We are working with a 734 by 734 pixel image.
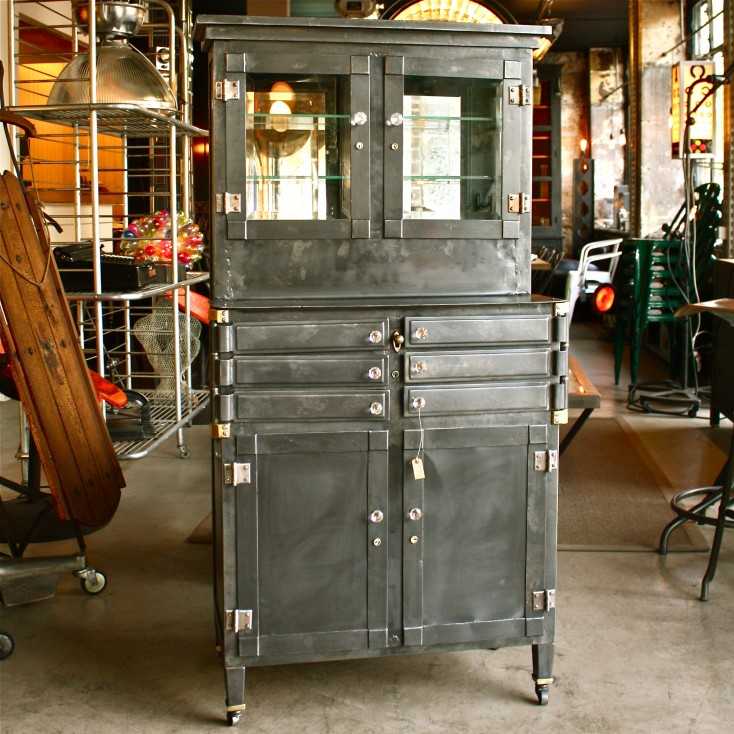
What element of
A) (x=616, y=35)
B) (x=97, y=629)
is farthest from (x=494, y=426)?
(x=616, y=35)

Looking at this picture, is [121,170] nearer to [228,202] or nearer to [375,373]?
[228,202]

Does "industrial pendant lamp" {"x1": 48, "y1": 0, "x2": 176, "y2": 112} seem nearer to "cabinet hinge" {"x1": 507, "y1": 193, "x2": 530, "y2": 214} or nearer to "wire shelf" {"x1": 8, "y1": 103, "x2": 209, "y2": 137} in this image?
"wire shelf" {"x1": 8, "y1": 103, "x2": 209, "y2": 137}

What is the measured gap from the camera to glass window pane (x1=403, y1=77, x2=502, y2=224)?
8.87ft

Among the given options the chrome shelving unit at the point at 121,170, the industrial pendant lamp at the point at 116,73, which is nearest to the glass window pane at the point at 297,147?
the chrome shelving unit at the point at 121,170

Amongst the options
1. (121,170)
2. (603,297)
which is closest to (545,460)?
(121,170)

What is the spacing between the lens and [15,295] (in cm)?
318

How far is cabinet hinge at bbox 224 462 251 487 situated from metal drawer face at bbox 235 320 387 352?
29cm

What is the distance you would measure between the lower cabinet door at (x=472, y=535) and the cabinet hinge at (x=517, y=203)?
0.59 metres

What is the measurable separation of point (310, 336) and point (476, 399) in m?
0.45

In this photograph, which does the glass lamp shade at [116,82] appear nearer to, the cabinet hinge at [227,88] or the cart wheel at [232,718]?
the cabinet hinge at [227,88]

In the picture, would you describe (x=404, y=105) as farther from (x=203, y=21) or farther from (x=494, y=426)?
(x=494, y=426)

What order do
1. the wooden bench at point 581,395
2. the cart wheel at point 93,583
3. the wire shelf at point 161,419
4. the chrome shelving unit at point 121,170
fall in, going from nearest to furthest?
the cart wheel at point 93,583, the chrome shelving unit at point 121,170, the wire shelf at point 161,419, the wooden bench at point 581,395

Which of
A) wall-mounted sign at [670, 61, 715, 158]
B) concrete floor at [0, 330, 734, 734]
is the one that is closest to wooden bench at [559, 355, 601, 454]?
concrete floor at [0, 330, 734, 734]

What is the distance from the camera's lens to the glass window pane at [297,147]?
8.61 feet
